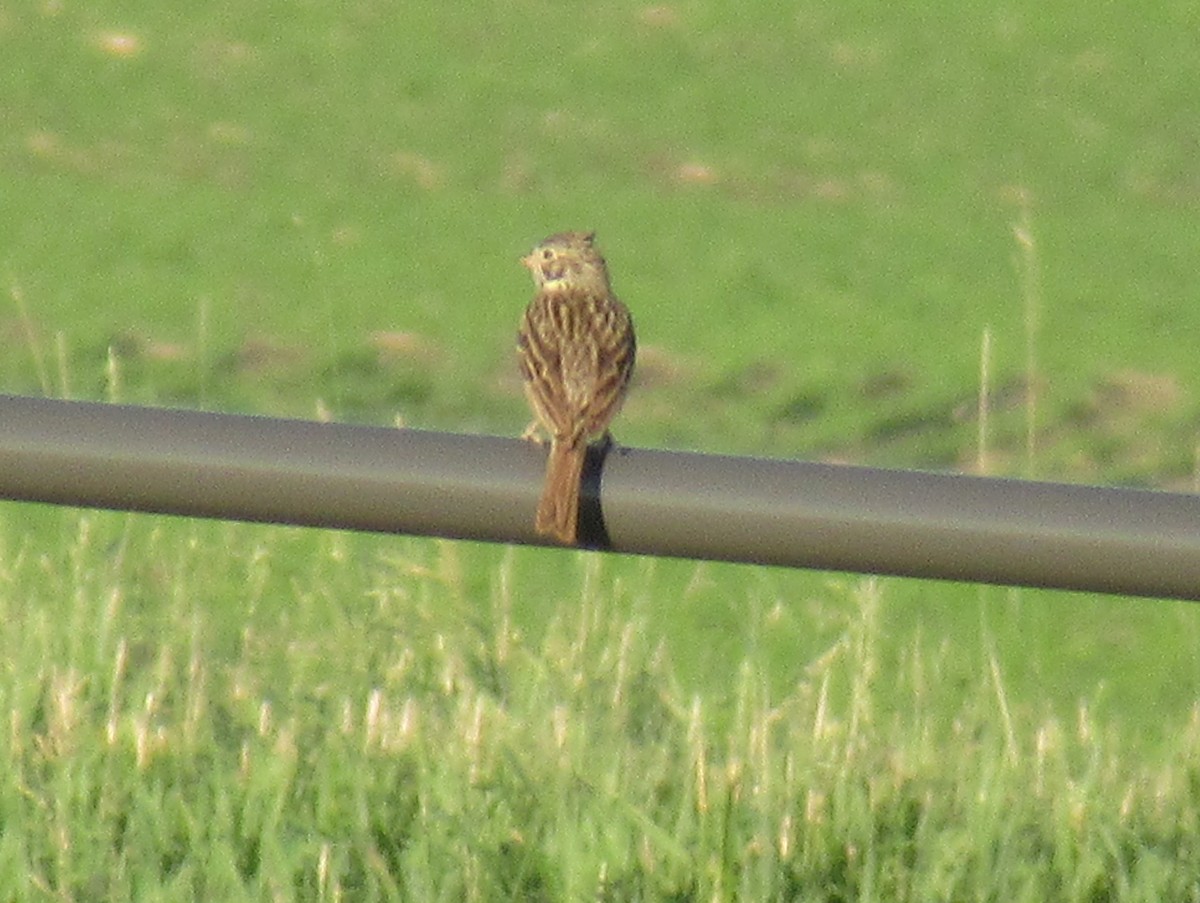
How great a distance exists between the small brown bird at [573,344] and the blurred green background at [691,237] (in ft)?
1.34

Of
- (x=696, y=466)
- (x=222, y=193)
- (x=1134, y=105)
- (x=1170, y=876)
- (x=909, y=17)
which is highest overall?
(x=909, y=17)

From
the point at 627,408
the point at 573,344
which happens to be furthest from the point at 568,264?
the point at 627,408

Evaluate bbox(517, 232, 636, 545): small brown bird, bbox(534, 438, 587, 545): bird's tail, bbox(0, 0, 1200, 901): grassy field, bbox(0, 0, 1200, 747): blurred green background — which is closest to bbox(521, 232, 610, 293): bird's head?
bbox(517, 232, 636, 545): small brown bird

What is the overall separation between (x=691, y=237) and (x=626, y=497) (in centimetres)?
1903

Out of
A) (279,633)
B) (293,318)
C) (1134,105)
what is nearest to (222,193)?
(293,318)

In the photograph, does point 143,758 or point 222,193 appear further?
point 222,193

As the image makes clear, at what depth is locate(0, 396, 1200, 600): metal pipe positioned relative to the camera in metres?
2.26

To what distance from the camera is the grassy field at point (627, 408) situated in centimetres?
394

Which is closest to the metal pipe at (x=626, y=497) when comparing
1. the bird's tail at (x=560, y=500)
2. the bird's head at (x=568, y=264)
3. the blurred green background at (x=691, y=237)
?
the bird's tail at (x=560, y=500)

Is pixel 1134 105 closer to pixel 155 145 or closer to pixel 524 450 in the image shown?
pixel 155 145

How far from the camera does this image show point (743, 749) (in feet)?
13.7

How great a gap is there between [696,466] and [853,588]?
7.76 ft

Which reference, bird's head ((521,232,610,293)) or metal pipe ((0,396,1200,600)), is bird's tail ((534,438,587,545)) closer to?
metal pipe ((0,396,1200,600))

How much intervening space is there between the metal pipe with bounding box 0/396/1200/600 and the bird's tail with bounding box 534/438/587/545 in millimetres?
12
